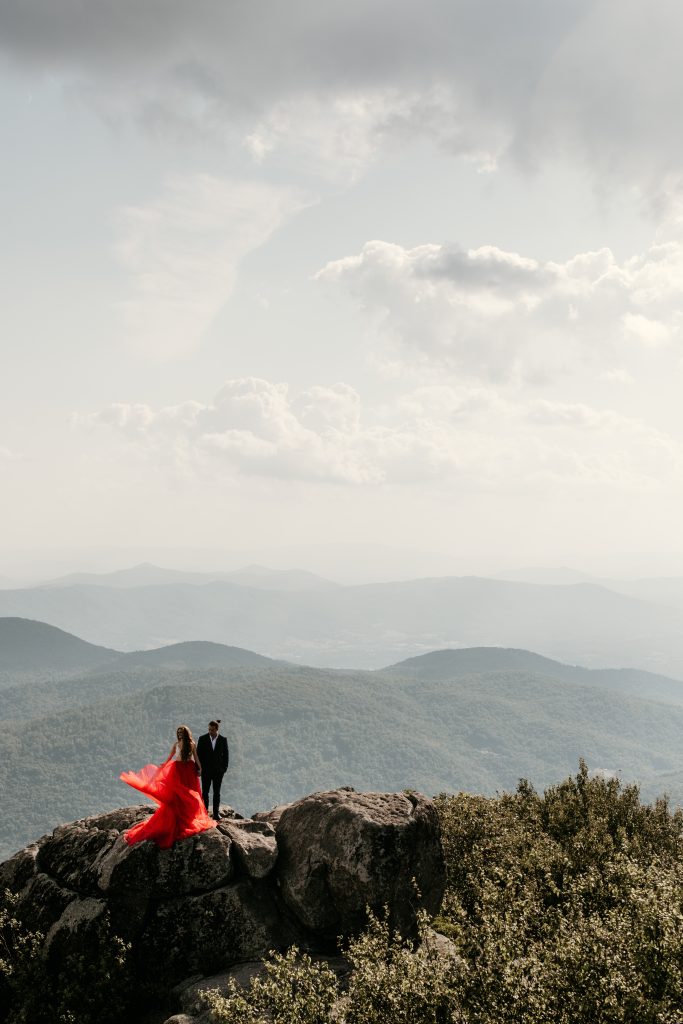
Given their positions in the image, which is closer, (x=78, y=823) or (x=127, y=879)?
(x=127, y=879)

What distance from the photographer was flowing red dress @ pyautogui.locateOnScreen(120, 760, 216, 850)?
68.6 ft

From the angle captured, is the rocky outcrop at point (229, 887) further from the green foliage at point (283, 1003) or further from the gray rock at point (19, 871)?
the green foliage at point (283, 1003)

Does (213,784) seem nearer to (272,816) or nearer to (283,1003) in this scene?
(272,816)

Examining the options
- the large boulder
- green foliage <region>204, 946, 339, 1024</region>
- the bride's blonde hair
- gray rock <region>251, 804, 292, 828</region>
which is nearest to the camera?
green foliage <region>204, 946, 339, 1024</region>

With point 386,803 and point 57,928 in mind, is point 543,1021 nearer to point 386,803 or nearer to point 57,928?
point 386,803

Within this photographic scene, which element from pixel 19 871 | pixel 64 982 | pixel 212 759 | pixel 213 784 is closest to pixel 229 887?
pixel 213 784

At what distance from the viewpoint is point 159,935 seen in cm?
1995

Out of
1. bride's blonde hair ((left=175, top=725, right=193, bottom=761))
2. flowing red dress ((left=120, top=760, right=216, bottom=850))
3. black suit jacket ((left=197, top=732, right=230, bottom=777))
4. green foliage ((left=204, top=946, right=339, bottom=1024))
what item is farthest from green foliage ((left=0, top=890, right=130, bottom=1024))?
black suit jacket ((left=197, top=732, right=230, bottom=777))

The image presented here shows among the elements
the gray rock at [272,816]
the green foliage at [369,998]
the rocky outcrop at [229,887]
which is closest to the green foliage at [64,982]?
the rocky outcrop at [229,887]

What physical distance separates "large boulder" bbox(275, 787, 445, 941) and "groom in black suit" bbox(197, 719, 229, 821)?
3.11 meters

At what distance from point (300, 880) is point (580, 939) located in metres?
9.19

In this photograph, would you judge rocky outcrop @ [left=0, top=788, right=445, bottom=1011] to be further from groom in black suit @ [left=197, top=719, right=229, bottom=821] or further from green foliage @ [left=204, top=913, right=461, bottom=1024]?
green foliage @ [left=204, top=913, right=461, bottom=1024]

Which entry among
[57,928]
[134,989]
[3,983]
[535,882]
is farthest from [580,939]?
[3,983]

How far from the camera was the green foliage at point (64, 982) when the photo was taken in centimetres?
1838
